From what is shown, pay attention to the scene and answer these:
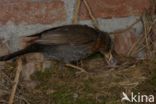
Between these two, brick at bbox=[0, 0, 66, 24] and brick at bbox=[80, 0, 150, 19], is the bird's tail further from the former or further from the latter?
brick at bbox=[80, 0, 150, 19]

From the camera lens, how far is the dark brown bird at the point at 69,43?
258 cm

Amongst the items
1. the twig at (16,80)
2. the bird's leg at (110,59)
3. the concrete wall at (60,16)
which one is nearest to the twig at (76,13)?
the concrete wall at (60,16)

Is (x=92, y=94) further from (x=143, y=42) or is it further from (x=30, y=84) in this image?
(x=143, y=42)

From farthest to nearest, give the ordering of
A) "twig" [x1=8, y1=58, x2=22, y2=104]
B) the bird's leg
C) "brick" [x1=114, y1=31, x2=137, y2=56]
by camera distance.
→ "brick" [x1=114, y1=31, x2=137, y2=56]
the bird's leg
"twig" [x1=8, y1=58, x2=22, y2=104]

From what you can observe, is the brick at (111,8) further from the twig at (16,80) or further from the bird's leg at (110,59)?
the twig at (16,80)

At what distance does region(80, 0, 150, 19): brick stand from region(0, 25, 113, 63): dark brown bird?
8cm

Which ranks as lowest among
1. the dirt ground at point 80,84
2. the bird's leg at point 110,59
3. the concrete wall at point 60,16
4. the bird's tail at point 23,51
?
the bird's leg at point 110,59

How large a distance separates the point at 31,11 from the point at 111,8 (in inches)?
13.1

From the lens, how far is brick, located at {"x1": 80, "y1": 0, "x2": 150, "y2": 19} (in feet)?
8.93

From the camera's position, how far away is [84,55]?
A: 2676 mm

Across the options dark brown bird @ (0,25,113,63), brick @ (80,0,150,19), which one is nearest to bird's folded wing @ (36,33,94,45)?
dark brown bird @ (0,25,113,63)

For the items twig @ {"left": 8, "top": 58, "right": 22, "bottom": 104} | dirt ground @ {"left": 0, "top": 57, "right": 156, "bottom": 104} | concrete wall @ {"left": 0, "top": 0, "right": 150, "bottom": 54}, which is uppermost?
concrete wall @ {"left": 0, "top": 0, "right": 150, "bottom": 54}

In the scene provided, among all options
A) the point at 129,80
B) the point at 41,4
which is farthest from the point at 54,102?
the point at 41,4

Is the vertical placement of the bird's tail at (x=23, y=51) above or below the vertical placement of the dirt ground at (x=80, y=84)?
above
